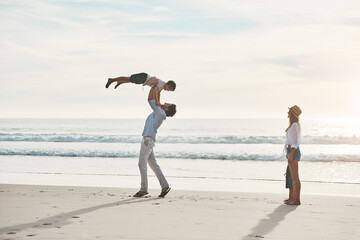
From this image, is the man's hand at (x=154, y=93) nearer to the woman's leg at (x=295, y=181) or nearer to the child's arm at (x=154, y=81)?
the child's arm at (x=154, y=81)

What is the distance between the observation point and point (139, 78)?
7.93 metres

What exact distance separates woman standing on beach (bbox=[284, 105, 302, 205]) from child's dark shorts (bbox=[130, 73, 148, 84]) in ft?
8.12

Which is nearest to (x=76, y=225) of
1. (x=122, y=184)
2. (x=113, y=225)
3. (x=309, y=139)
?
(x=113, y=225)

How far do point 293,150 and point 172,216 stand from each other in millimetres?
2422

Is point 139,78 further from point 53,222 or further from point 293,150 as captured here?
point 53,222

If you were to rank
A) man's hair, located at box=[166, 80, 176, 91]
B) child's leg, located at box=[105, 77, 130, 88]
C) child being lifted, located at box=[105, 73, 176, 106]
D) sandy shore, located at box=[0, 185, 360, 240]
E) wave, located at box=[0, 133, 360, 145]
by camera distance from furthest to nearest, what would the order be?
wave, located at box=[0, 133, 360, 145]
man's hair, located at box=[166, 80, 176, 91]
child being lifted, located at box=[105, 73, 176, 106]
child's leg, located at box=[105, 77, 130, 88]
sandy shore, located at box=[0, 185, 360, 240]

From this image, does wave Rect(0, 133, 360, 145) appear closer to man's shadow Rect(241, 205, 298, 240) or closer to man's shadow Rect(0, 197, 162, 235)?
man's shadow Rect(241, 205, 298, 240)

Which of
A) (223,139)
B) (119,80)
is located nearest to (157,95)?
(119,80)

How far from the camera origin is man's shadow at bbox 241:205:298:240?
5.34 metres

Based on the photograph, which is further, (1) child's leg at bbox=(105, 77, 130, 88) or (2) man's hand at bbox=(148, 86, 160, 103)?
(2) man's hand at bbox=(148, 86, 160, 103)

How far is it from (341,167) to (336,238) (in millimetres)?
13010

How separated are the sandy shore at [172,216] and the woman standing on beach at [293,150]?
0.27m

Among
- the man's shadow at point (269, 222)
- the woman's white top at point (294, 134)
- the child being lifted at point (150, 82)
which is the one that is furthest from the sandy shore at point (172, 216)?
the child being lifted at point (150, 82)

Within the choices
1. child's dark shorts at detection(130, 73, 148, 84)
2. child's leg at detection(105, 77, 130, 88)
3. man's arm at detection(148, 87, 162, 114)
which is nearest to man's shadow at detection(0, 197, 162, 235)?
man's arm at detection(148, 87, 162, 114)
